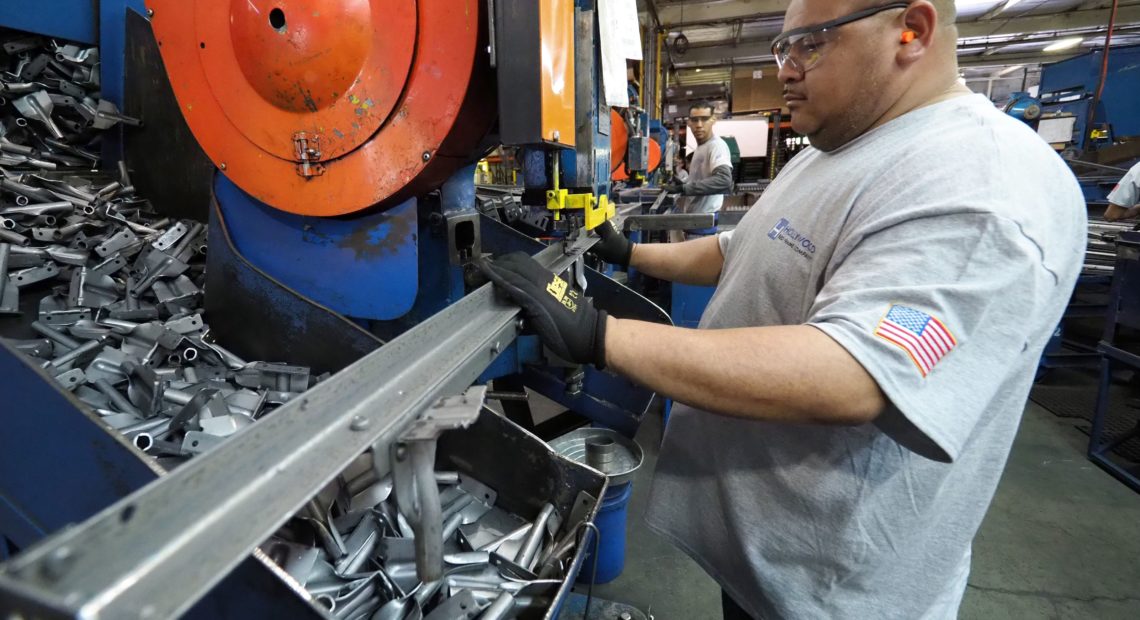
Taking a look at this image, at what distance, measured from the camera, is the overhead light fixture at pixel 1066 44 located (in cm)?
856

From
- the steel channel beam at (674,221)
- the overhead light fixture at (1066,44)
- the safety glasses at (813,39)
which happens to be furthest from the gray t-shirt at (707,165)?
the overhead light fixture at (1066,44)

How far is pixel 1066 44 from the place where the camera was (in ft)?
28.6

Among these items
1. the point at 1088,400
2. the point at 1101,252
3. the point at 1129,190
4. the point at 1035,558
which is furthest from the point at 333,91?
the point at 1129,190

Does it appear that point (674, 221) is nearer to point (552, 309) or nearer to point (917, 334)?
point (552, 309)

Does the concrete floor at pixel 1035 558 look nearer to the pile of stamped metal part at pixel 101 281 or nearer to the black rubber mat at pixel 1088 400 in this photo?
the black rubber mat at pixel 1088 400

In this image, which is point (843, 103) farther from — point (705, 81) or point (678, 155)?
point (705, 81)

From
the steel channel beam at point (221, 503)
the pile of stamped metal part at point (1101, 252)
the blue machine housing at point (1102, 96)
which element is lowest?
the pile of stamped metal part at point (1101, 252)

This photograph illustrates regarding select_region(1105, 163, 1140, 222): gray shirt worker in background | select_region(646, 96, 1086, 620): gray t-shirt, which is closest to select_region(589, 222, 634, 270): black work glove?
select_region(646, 96, 1086, 620): gray t-shirt

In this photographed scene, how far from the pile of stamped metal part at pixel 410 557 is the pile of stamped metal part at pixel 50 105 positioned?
176cm

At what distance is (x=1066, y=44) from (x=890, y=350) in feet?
40.0

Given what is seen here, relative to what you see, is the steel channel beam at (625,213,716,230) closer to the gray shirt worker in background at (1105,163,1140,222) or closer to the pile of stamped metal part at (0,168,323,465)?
the pile of stamped metal part at (0,168,323,465)

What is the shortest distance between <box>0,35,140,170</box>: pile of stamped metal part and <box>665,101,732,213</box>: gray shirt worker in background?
346 cm

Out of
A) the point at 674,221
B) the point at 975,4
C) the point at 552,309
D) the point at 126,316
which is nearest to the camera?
the point at 552,309

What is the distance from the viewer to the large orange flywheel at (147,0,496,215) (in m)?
1.00
